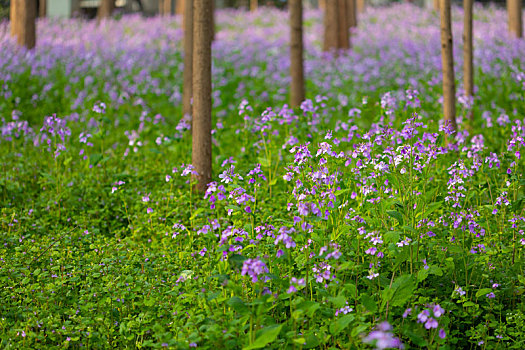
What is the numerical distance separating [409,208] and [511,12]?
15915 millimetres

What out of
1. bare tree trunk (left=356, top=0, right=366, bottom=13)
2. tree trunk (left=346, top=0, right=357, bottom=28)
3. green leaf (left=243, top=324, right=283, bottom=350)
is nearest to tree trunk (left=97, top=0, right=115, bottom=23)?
tree trunk (left=346, top=0, right=357, bottom=28)

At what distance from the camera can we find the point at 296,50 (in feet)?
30.2

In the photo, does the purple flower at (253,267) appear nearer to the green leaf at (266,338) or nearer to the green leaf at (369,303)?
the green leaf at (266,338)

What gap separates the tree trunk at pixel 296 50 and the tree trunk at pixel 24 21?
7.47m

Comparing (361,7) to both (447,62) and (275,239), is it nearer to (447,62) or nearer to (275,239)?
(447,62)

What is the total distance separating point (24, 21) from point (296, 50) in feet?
25.7

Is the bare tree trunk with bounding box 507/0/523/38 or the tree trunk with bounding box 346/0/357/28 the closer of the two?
the bare tree trunk with bounding box 507/0/523/38

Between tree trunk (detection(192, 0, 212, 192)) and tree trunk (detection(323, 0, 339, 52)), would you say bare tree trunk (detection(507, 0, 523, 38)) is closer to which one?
tree trunk (detection(323, 0, 339, 52))

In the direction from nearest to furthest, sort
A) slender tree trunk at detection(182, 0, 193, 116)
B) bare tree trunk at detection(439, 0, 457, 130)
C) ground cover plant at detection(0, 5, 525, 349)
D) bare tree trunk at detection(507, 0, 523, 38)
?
ground cover plant at detection(0, 5, 525, 349) → bare tree trunk at detection(439, 0, 457, 130) → slender tree trunk at detection(182, 0, 193, 116) → bare tree trunk at detection(507, 0, 523, 38)

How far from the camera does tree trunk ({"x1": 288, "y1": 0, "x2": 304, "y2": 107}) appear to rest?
29.5ft

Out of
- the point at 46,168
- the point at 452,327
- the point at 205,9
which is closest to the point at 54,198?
the point at 46,168

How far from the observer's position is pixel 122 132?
386 inches

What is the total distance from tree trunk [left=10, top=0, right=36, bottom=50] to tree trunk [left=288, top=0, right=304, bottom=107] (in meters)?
7.47

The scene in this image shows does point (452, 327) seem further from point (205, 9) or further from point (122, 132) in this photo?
point (122, 132)
